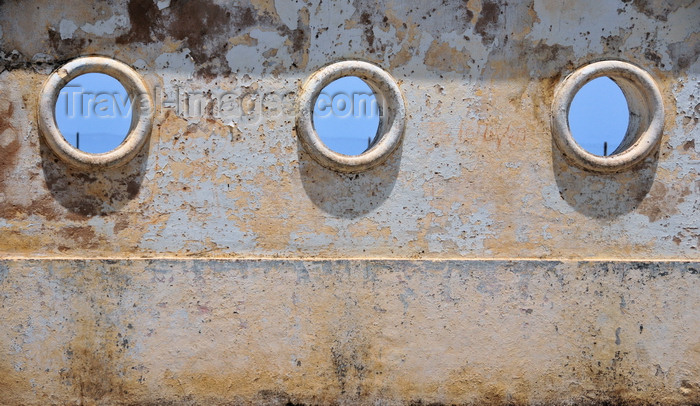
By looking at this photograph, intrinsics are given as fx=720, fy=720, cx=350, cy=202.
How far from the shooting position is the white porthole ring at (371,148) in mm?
5102

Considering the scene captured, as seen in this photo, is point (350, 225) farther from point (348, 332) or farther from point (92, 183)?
point (92, 183)

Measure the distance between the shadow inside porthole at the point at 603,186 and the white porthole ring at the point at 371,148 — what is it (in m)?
1.22

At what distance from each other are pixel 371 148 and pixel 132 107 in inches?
67.9

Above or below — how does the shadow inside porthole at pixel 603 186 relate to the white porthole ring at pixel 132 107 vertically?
below

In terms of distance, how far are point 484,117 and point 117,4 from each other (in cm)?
274

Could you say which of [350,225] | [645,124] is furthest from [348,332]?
[645,124]

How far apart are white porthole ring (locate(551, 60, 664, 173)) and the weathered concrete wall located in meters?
0.09

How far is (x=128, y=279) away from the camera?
4910 millimetres

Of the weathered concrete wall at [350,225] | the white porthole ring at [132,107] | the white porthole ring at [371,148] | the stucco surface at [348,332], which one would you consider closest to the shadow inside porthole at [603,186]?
the weathered concrete wall at [350,225]

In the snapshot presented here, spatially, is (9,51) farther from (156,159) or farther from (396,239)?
(396,239)

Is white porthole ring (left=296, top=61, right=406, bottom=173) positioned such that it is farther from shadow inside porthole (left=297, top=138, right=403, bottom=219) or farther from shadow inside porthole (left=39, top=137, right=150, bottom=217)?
shadow inside porthole (left=39, top=137, right=150, bottom=217)

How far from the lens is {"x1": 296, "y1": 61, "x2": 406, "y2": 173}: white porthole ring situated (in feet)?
16.7

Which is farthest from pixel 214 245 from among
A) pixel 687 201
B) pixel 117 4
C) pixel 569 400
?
pixel 687 201

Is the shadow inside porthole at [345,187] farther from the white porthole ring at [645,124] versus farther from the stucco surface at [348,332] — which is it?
the white porthole ring at [645,124]
